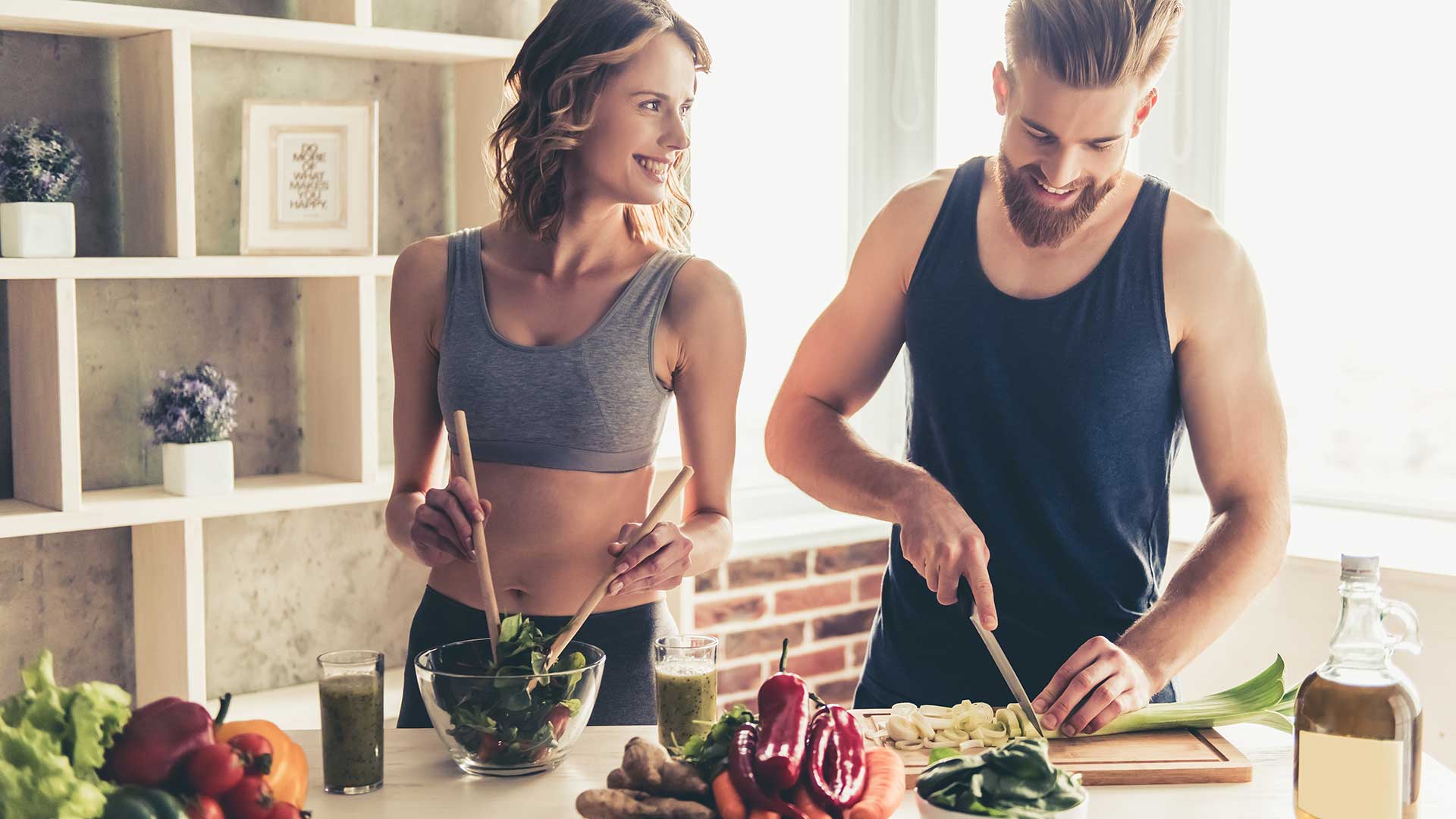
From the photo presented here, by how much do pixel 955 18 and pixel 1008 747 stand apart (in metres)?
2.91

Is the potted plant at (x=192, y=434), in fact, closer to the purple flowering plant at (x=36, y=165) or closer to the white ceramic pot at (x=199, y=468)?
the white ceramic pot at (x=199, y=468)

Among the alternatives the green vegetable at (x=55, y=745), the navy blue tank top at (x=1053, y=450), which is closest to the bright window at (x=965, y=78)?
the navy blue tank top at (x=1053, y=450)

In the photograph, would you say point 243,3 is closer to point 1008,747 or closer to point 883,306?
point 883,306

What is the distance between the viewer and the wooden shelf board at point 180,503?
7.73 ft

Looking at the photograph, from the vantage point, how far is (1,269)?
2252 millimetres

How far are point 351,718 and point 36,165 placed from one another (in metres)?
1.46

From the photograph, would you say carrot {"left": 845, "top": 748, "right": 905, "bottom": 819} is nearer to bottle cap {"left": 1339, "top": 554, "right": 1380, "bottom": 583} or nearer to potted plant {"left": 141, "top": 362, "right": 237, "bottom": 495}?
bottle cap {"left": 1339, "top": 554, "right": 1380, "bottom": 583}

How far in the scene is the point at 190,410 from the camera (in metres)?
2.52

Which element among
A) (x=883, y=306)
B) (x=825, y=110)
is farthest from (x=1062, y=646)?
(x=825, y=110)

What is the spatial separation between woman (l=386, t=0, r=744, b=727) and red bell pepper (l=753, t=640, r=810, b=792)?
1.83 ft

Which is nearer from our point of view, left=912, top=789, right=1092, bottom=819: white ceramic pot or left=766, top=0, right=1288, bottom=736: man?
left=912, top=789, right=1092, bottom=819: white ceramic pot

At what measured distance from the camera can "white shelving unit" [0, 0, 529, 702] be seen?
7.72 feet

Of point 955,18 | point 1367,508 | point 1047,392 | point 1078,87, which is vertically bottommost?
point 1367,508

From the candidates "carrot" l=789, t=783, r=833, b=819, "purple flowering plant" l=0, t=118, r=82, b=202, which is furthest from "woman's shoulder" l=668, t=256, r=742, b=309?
"purple flowering plant" l=0, t=118, r=82, b=202
